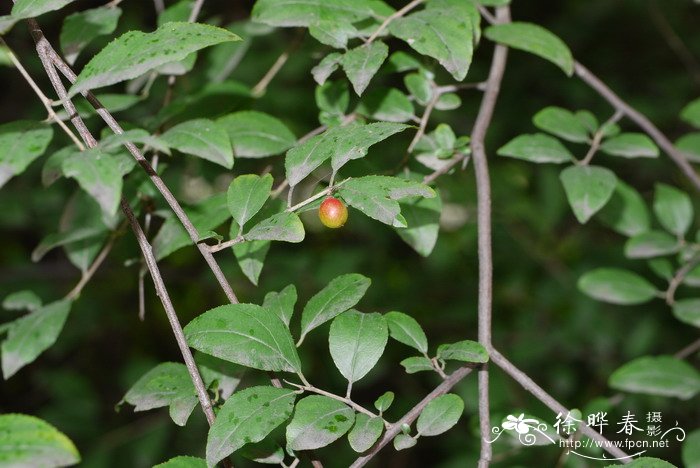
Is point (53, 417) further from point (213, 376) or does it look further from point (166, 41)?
point (166, 41)

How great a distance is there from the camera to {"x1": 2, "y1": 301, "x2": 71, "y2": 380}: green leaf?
3.79ft

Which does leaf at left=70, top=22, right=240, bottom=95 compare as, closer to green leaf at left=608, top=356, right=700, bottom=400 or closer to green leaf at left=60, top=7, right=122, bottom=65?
green leaf at left=60, top=7, right=122, bottom=65

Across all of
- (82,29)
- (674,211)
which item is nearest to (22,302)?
(82,29)

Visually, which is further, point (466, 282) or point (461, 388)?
point (466, 282)

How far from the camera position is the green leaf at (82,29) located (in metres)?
1.22

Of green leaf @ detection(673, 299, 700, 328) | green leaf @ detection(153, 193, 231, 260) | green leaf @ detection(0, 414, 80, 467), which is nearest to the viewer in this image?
green leaf @ detection(0, 414, 80, 467)

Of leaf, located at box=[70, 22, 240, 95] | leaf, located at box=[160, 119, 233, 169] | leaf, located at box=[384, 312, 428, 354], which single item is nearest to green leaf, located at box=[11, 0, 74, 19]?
leaf, located at box=[70, 22, 240, 95]

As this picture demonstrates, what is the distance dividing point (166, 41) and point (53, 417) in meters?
2.02

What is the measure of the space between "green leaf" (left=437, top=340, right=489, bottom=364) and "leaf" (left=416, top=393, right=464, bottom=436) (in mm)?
50

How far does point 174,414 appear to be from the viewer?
0.94 metres

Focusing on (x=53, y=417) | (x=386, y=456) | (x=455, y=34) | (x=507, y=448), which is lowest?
(x=386, y=456)

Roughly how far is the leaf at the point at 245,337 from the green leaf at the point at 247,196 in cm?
12

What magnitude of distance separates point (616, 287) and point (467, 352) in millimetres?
822

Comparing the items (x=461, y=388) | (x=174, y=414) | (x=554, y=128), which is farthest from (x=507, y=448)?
(x=174, y=414)
